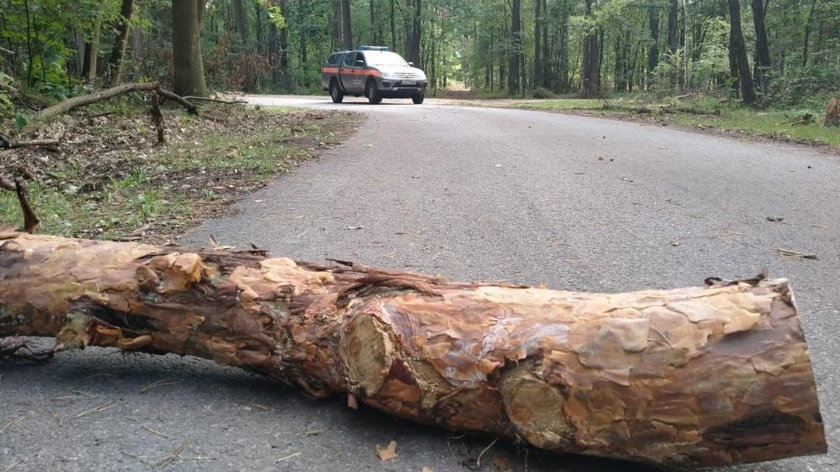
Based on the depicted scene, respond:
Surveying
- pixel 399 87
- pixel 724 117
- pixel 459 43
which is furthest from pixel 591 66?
pixel 459 43

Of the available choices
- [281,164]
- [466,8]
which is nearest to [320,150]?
[281,164]

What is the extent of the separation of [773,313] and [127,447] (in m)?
2.20

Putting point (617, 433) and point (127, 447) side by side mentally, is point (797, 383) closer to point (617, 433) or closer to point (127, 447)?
point (617, 433)

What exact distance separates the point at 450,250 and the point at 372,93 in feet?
65.7

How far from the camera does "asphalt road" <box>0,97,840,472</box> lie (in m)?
2.21

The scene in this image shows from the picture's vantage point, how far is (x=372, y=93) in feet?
77.6

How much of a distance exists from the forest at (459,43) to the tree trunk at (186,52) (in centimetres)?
3

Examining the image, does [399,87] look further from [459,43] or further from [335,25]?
[459,43]

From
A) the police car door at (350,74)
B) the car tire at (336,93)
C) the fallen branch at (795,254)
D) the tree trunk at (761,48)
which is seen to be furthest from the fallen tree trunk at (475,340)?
the car tire at (336,93)

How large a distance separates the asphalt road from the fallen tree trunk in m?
0.15

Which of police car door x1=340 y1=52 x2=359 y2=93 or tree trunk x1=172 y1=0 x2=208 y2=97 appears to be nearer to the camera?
tree trunk x1=172 y1=0 x2=208 y2=97

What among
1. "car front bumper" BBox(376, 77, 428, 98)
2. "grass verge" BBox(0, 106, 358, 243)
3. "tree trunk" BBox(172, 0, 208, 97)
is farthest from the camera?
"car front bumper" BBox(376, 77, 428, 98)

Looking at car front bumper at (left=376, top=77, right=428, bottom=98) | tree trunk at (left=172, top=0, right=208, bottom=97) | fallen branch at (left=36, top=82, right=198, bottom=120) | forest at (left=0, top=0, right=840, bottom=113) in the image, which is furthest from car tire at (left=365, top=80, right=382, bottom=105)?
fallen branch at (left=36, top=82, right=198, bottom=120)

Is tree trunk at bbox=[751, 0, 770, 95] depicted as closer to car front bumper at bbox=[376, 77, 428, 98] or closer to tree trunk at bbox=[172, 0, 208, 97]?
car front bumper at bbox=[376, 77, 428, 98]
